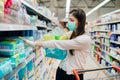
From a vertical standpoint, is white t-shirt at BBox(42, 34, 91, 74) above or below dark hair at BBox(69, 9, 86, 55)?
below

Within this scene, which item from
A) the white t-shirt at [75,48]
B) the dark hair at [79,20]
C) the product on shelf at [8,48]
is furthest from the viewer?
the dark hair at [79,20]

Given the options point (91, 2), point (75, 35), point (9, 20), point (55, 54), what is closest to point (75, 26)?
point (75, 35)

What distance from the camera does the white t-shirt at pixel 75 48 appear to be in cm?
243

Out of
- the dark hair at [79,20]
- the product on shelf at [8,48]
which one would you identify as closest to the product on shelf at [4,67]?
the product on shelf at [8,48]

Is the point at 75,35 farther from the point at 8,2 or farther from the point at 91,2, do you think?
the point at 91,2

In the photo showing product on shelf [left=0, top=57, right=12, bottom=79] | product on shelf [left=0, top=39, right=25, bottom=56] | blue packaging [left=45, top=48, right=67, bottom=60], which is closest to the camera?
product on shelf [left=0, top=57, right=12, bottom=79]

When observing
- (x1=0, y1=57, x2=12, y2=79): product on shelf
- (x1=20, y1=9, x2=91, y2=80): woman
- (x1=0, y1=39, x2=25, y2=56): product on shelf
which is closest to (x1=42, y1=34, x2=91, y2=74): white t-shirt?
(x1=20, y1=9, x2=91, y2=80): woman

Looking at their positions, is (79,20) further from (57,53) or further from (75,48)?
(57,53)

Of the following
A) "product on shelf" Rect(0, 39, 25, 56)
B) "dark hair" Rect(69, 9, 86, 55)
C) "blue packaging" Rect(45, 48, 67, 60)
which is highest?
"dark hair" Rect(69, 9, 86, 55)

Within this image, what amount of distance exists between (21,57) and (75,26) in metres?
1.10

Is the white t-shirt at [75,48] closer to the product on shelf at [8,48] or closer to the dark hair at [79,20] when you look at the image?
the dark hair at [79,20]

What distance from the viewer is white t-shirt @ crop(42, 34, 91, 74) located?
7.98 feet

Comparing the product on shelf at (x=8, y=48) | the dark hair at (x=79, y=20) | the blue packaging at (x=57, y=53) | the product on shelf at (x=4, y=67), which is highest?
the dark hair at (x=79, y=20)

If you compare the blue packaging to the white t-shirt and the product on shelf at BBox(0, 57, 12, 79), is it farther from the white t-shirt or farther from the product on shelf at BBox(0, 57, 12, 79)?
the product on shelf at BBox(0, 57, 12, 79)
